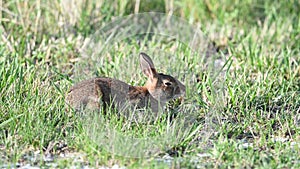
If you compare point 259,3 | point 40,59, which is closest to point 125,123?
point 40,59

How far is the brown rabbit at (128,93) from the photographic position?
4.40 m

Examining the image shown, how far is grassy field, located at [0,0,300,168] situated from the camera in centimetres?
402

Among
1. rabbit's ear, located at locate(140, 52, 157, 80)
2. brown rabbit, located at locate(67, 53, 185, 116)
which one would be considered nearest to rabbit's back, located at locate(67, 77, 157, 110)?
brown rabbit, located at locate(67, 53, 185, 116)

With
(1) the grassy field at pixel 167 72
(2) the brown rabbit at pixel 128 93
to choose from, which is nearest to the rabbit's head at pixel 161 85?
(2) the brown rabbit at pixel 128 93

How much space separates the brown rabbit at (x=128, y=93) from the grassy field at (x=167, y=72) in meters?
0.12

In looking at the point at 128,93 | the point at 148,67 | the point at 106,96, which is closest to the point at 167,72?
the point at 148,67

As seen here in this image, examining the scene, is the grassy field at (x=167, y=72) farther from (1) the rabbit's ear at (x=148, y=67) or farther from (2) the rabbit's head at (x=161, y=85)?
(1) the rabbit's ear at (x=148, y=67)

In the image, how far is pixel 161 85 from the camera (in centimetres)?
448

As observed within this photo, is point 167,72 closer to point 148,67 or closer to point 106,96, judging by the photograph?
point 148,67

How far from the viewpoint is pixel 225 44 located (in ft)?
21.0

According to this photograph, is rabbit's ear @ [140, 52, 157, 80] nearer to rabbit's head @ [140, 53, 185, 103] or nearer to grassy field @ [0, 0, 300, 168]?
rabbit's head @ [140, 53, 185, 103]

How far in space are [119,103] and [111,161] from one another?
1.94 feet

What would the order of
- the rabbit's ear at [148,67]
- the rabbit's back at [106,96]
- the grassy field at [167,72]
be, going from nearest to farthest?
the grassy field at [167,72] → the rabbit's back at [106,96] → the rabbit's ear at [148,67]

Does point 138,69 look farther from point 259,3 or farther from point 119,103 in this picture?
point 259,3
